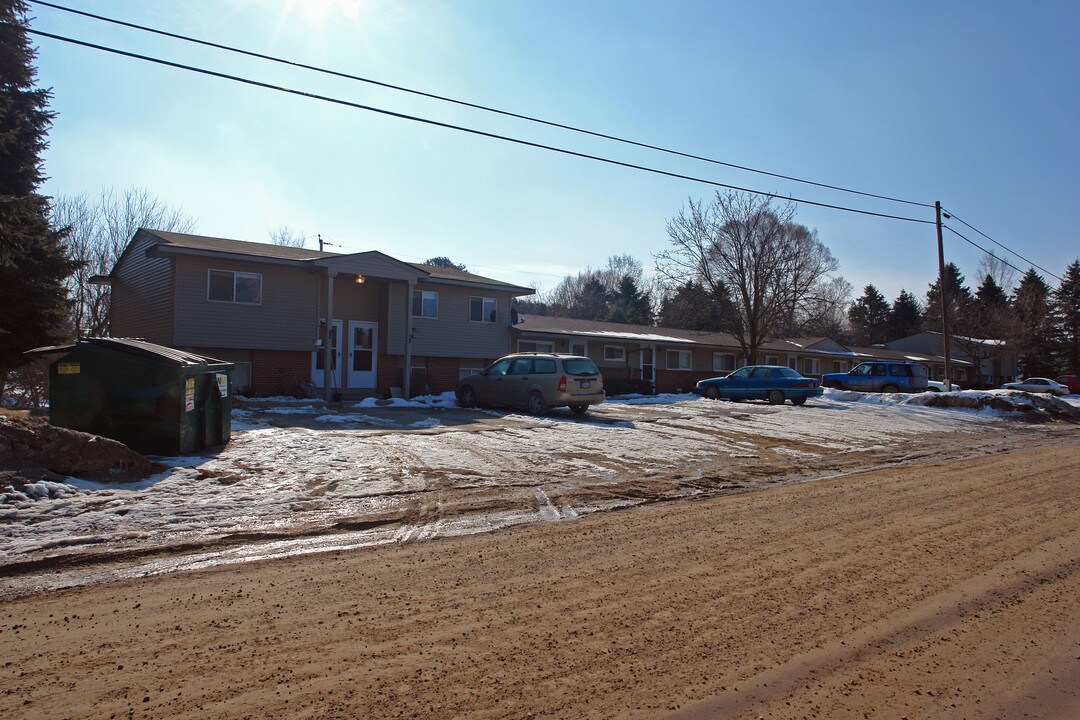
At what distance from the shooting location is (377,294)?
927 inches

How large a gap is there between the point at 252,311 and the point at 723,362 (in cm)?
2808

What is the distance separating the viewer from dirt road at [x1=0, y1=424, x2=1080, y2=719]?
340 centimetres

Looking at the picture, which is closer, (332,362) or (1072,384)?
(332,362)

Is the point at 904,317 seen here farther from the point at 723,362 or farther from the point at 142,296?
the point at 142,296

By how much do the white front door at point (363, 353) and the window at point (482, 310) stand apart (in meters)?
3.73

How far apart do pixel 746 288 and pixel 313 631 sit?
114 ft

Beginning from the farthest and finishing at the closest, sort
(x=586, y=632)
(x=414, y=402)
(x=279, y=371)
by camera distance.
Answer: (x=279, y=371) → (x=414, y=402) → (x=586, y=632)

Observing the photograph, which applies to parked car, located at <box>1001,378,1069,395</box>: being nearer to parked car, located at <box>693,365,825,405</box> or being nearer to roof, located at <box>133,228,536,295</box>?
parked car, located at <box>693,365,825,405</box>

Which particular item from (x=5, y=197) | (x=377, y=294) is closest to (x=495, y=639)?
(x=5, y=197)

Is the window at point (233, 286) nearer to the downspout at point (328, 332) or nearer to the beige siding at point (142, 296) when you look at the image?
the beige siding at point (142, 296)

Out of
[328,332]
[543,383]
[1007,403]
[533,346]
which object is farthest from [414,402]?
[1007,403]

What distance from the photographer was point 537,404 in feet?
58.2

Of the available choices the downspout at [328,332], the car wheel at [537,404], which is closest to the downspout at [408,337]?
the downspout at [328,332]

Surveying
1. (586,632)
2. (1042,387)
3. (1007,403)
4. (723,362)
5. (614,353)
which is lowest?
(586,632)
